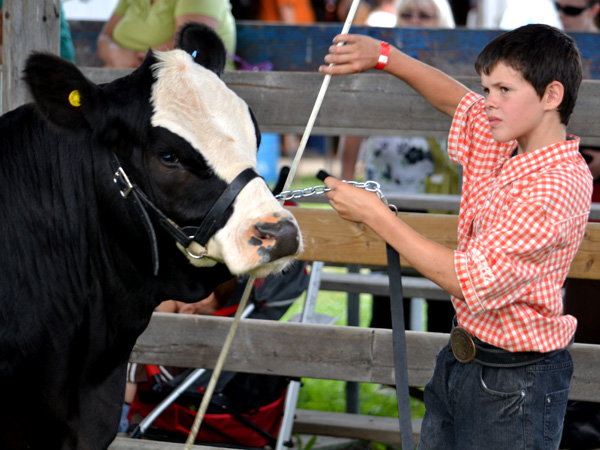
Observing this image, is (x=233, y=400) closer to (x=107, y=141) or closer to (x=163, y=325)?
(x=163, y=325)

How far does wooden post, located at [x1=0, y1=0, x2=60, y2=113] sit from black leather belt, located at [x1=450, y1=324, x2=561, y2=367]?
1.87m

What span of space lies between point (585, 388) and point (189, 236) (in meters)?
1.57

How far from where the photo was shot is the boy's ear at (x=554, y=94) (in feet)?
6.76

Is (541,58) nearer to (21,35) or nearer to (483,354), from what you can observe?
(483,354)

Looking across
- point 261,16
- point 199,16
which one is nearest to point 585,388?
point 199,16

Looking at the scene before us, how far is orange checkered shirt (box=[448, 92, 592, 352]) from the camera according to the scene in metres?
2.00

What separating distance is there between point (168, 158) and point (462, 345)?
895mm

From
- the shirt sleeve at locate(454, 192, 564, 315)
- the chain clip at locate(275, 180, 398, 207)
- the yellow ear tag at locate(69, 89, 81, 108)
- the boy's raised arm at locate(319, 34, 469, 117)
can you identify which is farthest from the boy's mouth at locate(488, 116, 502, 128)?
the yellow ear tag at locate(69, 89, 81, 108)

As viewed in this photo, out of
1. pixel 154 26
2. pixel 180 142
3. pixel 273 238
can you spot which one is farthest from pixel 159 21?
pixel 273 238

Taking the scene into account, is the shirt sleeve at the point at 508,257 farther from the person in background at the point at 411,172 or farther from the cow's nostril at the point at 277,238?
the person in background at the point at 411,172

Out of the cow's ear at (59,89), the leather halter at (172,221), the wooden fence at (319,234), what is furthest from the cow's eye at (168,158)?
the wooden fence at (319,234)

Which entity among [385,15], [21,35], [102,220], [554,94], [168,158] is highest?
[554,94]

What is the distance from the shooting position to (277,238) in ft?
6.62

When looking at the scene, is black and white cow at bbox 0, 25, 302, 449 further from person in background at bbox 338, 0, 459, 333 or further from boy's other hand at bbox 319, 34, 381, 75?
person in background at bbox 338, 0, 459, 333
